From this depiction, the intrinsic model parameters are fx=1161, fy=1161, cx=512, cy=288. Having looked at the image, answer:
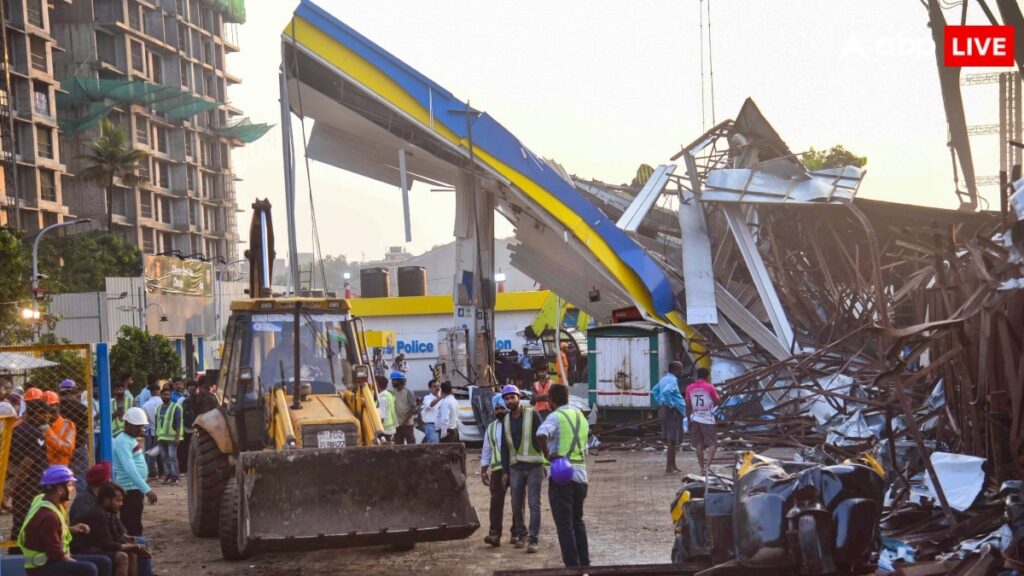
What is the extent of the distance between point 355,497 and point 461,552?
158 centimetres

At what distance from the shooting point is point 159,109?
92812 millimetres

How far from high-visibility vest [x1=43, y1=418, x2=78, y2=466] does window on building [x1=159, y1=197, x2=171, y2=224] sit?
8451 centimetres

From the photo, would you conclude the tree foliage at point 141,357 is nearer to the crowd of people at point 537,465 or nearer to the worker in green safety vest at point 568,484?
the crowd of people at point 537,465

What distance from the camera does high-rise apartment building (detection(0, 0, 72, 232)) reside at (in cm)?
6656

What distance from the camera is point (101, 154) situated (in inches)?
3054

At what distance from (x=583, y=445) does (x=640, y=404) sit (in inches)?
553

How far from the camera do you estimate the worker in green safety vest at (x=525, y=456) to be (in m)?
11.6

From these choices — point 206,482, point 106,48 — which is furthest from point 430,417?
point 106,48

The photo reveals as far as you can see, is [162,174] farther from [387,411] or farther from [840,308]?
[387,411]

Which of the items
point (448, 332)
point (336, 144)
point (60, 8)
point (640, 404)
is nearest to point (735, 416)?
point (640, 404)

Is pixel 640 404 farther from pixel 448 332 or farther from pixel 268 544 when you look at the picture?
pixel 268 544

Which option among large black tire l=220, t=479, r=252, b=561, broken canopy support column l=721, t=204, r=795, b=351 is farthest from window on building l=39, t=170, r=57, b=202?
large black tire l=220, t=479, r=252, b=561

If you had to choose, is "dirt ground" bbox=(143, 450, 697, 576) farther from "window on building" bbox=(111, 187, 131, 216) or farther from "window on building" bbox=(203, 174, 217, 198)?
"window on building" bbox=(203, 174, 217, 198)

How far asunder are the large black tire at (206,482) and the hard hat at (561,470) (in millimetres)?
4478
